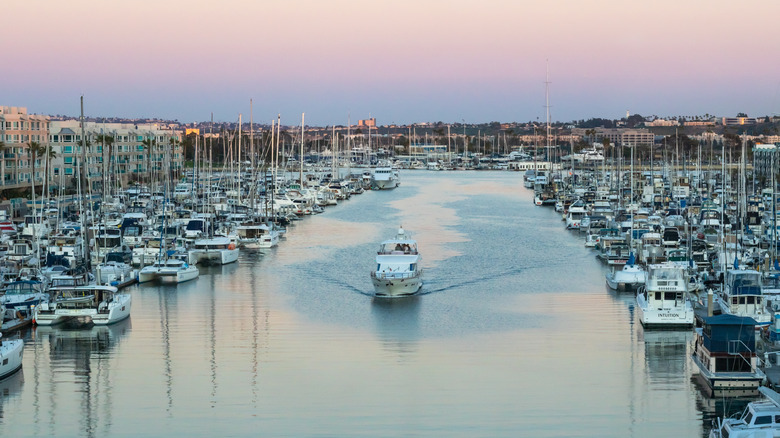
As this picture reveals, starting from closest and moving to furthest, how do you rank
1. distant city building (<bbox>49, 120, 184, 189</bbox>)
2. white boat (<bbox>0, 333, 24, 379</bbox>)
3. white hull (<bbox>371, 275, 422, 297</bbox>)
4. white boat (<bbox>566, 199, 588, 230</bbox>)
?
1. white boat (<bbox>0, 333, 24, 379</bbox>)
2. white hull (<bbox>371, 275, 422, 297</bbox>)
3. white boat (<bbox>566, 199, 588, 230</bbox>)
4. distant city building (<bbox>49, 120, 184, 189</bbox>)

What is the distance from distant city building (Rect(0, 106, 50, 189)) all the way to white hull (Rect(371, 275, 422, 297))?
117 feet

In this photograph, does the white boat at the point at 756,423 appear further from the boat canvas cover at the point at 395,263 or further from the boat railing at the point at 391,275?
the boat canvas cover at the point at 395,263

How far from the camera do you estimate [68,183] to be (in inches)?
2438

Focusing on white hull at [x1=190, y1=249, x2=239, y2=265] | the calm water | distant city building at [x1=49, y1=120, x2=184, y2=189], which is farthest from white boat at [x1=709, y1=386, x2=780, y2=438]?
distant city building at [x1=49, y1=120, x2=184, y2=189]

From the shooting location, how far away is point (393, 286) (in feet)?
89.0

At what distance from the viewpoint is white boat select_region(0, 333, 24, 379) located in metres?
18.5

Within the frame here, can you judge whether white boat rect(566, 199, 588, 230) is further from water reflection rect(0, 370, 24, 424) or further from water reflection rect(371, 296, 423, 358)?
water reflection rect(0, 370, 24, 424)

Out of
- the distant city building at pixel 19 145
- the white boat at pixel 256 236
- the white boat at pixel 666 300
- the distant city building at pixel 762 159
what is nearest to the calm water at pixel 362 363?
the white boat at pixel 666 300

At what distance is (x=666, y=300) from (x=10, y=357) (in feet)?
43.7

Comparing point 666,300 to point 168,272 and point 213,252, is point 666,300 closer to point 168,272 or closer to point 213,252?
point 168,272

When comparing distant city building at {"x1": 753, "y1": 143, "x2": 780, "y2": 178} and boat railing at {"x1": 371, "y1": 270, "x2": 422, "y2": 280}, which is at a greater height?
distant city building at {"x1": 753, "y1": 143, "x2": 780, "y2": 178}

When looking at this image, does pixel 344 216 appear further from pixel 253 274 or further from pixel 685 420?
pixel 685 420

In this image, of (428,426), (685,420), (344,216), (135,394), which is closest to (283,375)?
(135,394)

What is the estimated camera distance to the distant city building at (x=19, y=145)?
59062 mm
